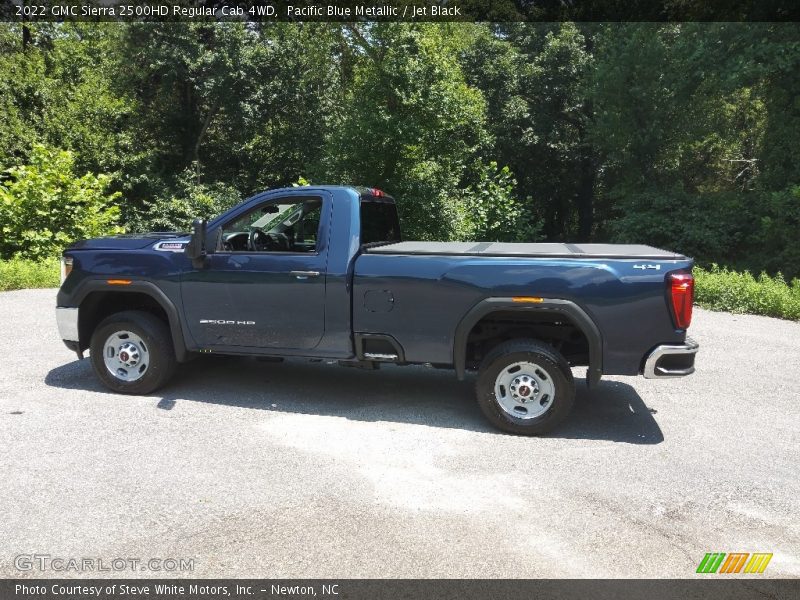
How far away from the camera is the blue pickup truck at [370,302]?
204 inches

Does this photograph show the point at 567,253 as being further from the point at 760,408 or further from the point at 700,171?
the point at 700,171

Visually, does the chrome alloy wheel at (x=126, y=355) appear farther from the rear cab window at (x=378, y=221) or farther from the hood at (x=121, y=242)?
the rear cab window at (x=378, y=221)

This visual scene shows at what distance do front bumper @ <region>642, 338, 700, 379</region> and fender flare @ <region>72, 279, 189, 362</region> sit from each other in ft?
13.3

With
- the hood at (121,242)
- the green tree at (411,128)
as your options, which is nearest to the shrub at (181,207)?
the green tree at (411,128)

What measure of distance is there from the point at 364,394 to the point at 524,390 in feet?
5.93

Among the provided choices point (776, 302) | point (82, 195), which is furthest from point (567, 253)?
point (82, 195)

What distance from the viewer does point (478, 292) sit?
5398 millimetres

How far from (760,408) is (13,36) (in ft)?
96.5

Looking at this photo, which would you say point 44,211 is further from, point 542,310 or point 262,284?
point 542,310

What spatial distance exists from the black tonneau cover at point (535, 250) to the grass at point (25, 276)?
1121cm

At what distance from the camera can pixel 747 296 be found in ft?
41.8

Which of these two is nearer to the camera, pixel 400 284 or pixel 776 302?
pixel 400 284

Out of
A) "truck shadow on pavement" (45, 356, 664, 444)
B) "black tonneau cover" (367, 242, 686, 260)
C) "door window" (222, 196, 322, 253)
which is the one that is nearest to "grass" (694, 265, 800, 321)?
"truck shadow on pavement" (45, 356, 664, 444)

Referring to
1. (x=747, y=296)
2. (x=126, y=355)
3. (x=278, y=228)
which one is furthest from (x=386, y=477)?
(x=747, y=296)
